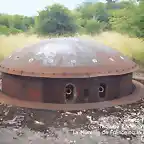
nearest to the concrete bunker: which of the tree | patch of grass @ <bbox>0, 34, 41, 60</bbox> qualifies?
patch of grass @ <bbox>0, 34, 41, 60</bbox>

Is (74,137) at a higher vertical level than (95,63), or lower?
lower

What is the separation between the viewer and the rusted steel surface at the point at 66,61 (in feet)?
27.9

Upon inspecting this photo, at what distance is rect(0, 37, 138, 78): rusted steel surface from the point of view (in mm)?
8492

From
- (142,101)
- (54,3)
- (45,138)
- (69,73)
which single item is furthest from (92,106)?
(54,3)

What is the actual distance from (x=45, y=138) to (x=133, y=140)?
2011 mm

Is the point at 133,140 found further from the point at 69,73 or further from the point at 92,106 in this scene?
the point at 69,73

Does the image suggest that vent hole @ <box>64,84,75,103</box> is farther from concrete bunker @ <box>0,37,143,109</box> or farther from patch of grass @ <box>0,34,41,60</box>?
patch of grass @ <box>0,34,41,60</box>

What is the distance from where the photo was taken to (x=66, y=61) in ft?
28.9

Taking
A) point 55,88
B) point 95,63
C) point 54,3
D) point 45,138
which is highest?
point 54,3

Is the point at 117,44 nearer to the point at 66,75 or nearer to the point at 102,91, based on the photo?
the point at 102,91

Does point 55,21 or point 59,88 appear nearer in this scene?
point 59,88

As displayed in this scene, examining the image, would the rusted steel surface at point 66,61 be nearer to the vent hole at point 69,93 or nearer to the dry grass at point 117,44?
the vent hole at point 69,93

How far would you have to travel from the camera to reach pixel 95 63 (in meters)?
8.88

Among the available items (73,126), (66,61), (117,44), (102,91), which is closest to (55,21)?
(117,44)
